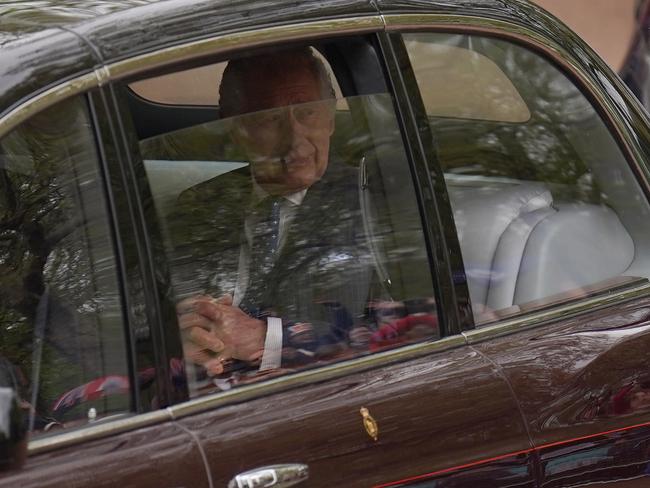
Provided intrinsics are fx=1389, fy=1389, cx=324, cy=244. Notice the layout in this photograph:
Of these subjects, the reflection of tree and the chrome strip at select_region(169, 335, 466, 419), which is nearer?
the chrome strip at select_region(169, 335, 466, 419)

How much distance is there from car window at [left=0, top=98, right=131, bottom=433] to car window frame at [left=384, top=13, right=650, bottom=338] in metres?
0.73

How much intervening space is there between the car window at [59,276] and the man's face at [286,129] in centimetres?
42

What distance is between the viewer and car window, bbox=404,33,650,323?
2.97m

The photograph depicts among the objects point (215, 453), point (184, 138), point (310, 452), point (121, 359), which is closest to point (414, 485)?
point (310, 452)

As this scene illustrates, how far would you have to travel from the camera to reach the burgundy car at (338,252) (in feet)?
7.62

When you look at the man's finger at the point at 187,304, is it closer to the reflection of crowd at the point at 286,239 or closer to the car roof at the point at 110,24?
the reflection of crowd at the point at 286,239

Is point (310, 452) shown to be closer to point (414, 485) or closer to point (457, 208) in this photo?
point (414, 485)

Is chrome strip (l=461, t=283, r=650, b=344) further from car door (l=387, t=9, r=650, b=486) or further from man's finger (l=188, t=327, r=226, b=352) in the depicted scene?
man's finger (l=188, t=327, r=226, b=352)

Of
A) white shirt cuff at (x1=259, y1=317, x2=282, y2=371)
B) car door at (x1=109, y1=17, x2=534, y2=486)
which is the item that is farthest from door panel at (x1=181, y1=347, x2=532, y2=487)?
white shirt cuff at (x1=259, y1=317, x2=282, y2=371)

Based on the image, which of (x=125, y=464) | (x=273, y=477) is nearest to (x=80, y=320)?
(x=125, y=464)

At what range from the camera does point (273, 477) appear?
2.33 metres

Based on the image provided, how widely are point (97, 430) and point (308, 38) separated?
0.86 meters

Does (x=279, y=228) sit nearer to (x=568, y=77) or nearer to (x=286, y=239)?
(x=286, y=239)

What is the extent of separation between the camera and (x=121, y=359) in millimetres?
2336
